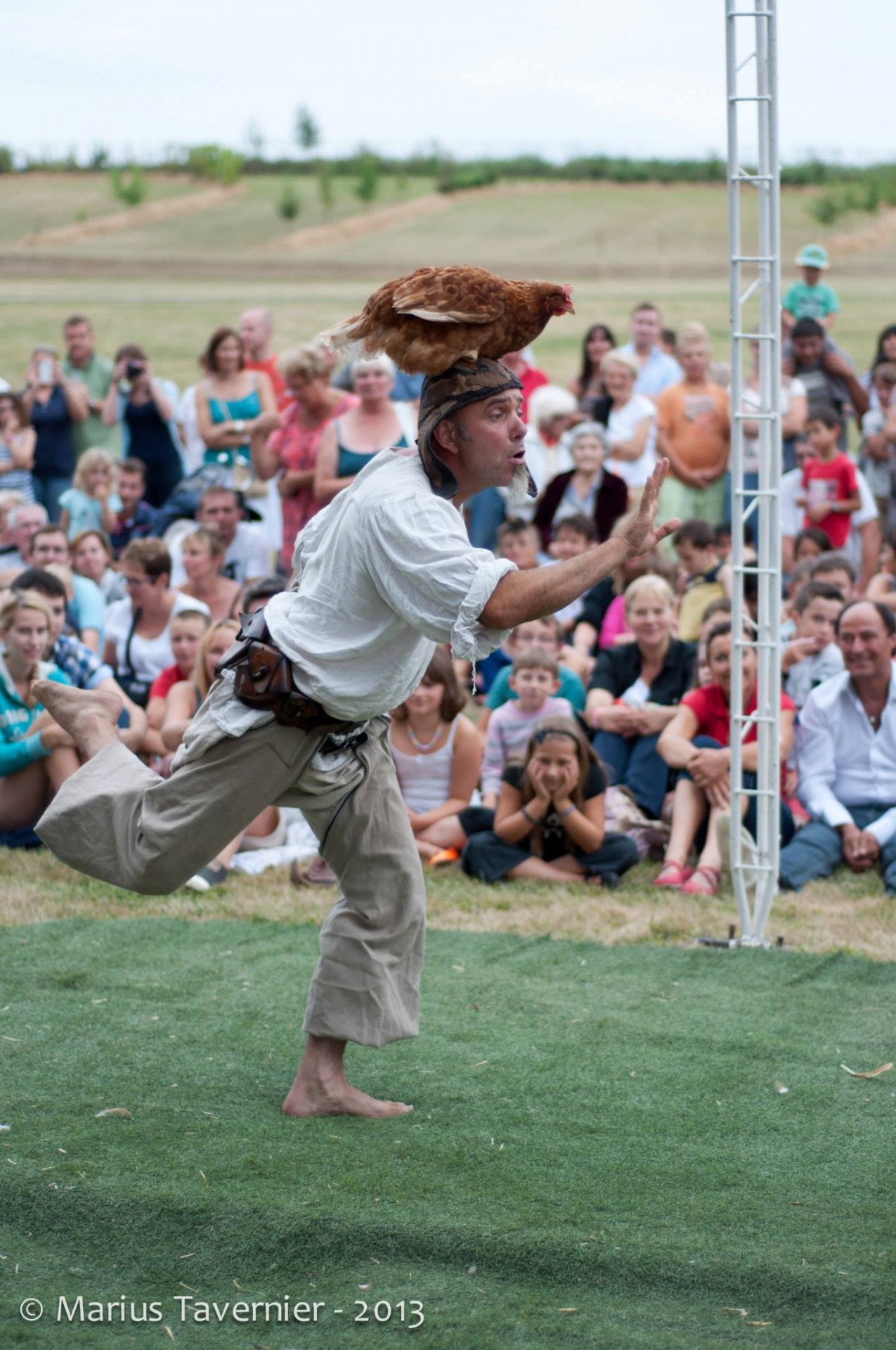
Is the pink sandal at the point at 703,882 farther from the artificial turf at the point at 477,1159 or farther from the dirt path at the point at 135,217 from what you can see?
the dirt path at the point at 135,217

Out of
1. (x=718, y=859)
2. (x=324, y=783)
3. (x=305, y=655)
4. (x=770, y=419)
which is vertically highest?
(x=770, y=419)

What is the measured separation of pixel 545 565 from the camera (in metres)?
4.05

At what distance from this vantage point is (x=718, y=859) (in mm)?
6441

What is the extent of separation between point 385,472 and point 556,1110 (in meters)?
1.72

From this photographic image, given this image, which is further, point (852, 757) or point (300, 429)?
point (300, 429)

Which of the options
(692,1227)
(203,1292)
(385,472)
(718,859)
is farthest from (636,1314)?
(718,859)

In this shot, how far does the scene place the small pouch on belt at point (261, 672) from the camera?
359cm

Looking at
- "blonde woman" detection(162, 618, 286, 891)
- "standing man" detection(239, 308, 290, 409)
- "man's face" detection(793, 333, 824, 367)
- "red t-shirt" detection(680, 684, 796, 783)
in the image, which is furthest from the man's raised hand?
"standing man" detection(239, 308, 290, 409)

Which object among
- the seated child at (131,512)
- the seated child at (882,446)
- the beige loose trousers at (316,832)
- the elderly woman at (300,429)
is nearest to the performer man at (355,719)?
the beige loose trousers at (316,832)

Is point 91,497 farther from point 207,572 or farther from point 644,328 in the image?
point 644,328

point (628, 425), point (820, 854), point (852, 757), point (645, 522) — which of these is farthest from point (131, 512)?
point (645, 522)

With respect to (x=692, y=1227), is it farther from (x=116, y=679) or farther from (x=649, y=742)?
(x=116, y=679)

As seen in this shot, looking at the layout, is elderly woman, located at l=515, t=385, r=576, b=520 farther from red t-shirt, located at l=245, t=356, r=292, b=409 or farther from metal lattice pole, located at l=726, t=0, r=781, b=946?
metal lattice pole, located at l=726, t=0, r=781, b=946

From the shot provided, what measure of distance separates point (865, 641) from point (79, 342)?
7485 millimetres
